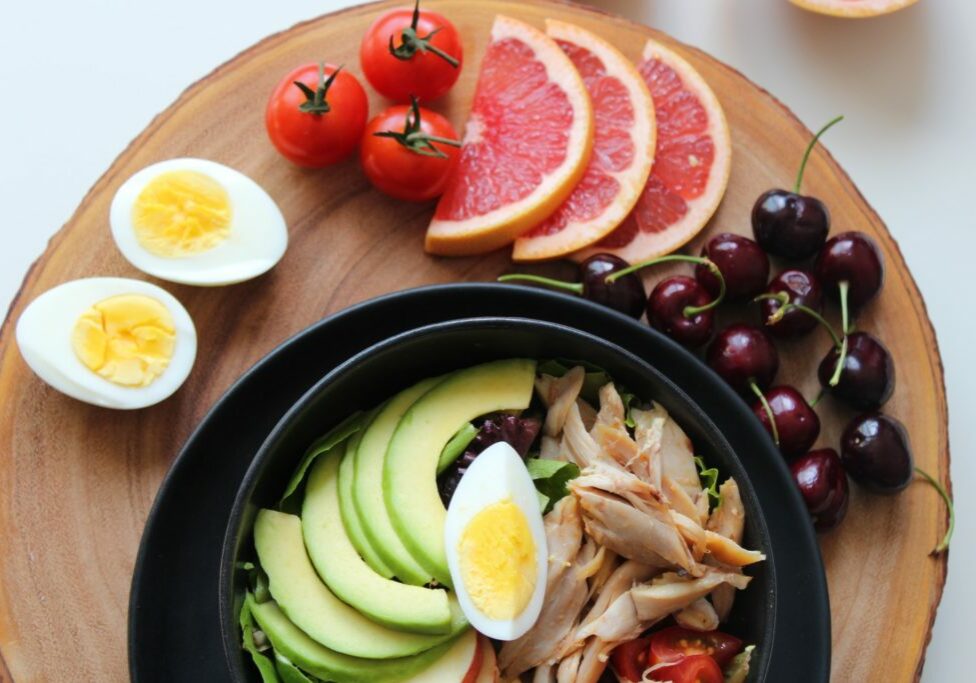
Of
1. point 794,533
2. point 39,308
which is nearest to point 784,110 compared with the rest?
point 794,533

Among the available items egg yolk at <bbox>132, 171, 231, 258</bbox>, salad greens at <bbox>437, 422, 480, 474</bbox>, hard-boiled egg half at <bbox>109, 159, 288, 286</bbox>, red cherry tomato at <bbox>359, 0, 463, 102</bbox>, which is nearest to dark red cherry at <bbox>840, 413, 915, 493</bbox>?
salad greens at <bbox>437, 422, 480, 474</bbox>

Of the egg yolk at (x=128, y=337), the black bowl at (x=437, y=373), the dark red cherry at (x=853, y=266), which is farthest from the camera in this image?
the dark red cherry at (x=853, y=266)

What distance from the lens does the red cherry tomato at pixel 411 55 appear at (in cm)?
207

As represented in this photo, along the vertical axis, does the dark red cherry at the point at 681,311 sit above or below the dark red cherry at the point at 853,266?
below

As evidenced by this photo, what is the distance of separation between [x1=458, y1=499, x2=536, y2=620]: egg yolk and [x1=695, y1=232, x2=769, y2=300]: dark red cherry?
0.69m

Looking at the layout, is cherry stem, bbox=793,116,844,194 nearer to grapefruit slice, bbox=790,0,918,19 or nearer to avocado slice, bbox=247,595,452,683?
grapefruit slice, bbox=790,0,918,19

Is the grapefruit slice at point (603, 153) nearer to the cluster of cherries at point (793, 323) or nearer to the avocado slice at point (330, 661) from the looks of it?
the cluster of cherries at point (793, 323)

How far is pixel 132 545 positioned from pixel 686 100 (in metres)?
1.51

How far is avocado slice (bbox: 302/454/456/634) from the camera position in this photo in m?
1.71

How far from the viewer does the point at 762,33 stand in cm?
250

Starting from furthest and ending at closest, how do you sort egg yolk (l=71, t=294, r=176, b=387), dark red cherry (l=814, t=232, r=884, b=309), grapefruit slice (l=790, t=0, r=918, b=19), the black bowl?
grapefruit slice (l=790, t=0, r=918, b=19) → dark red cherry (l=814, t=232, r=884, b=309) → egg yolk (l=71, t=294, r=176, b=387) → the black bowl

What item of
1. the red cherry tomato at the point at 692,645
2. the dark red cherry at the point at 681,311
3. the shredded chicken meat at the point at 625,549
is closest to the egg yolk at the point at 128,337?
the shredded chicken meat at the point at 625,549

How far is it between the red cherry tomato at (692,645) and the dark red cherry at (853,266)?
2.57ft

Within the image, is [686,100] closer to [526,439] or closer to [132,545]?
[526,439]
